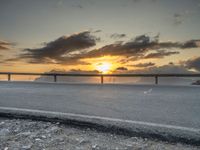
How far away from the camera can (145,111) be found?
8219 millimetres

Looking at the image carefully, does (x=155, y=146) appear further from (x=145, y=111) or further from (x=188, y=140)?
(x=145, y=111)

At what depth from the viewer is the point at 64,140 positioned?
5.65 meters

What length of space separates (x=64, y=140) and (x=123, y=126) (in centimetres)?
140

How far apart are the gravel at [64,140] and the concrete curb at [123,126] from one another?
219 mm

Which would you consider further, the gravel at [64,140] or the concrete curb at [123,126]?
the concrete curb at [123,126]

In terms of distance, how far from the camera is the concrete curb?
228 inches

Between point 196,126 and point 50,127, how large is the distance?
3.17m

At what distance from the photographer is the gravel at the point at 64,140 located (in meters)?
5.31

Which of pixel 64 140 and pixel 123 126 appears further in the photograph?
pixel 123 126

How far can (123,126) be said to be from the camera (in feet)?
21.1

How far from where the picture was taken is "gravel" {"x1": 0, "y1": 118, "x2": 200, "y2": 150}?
5312mm

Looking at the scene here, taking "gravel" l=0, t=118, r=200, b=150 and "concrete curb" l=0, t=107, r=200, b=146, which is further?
"concrete curb" l=0, t=107, r=200, b=146

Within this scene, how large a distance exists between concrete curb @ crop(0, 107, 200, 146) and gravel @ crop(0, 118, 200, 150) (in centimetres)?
22

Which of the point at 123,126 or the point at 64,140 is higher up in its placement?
the point at 123,126
